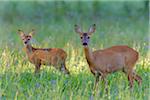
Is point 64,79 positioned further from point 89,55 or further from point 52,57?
point 52,57

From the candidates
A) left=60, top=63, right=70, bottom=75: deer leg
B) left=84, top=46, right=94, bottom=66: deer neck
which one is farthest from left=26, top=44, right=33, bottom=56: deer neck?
left=84, top=46, right=94, bottom=66: deer neck

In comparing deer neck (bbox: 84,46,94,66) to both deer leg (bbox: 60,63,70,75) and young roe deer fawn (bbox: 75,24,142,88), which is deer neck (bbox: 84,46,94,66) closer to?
young roe deer fawn (bbox: 75,24,142,88)

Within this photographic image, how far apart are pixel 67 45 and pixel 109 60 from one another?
258 cm

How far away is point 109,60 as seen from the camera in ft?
33.8

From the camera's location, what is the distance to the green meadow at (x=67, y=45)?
920cm

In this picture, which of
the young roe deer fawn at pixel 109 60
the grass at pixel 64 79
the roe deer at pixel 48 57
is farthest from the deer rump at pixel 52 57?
the young roe deer fawn at pixel 109 60

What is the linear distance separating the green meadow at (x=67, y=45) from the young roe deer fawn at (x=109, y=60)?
0.13 m

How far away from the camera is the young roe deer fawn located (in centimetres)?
1010

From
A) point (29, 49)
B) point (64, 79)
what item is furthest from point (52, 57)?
point (64, 79)

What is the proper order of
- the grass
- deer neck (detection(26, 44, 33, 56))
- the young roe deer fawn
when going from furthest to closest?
deer neck (detection(26, 44, 33, 56)), the young roe deer fawn, the grass

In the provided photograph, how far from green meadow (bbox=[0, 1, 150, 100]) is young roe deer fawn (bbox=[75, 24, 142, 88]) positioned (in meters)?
0.13

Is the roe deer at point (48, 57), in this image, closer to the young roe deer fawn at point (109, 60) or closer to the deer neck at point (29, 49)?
the deer neck at point (29, 49)

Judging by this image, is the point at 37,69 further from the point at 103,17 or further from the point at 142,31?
the point at 103,17

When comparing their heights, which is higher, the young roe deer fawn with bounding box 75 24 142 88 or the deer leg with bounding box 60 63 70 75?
the young roe deer fawn with bounding box 75 24 142 88
